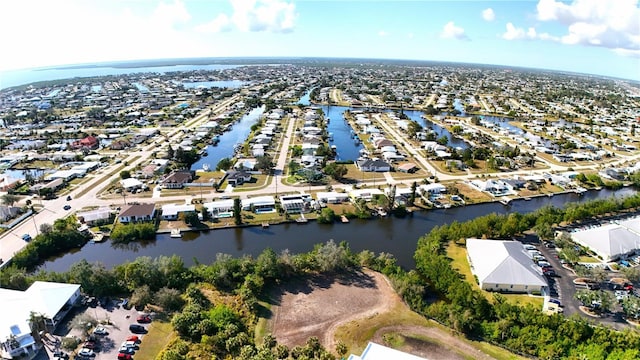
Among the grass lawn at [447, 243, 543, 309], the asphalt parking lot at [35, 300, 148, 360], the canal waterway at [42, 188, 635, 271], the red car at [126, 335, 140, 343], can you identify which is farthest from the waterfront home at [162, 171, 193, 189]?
the grass lawn at [447, 243, 543, 309]

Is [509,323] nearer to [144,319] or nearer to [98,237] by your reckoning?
[144,319]

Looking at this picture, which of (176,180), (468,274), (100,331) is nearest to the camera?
(100,331)

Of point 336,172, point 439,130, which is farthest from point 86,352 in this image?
point 439,130

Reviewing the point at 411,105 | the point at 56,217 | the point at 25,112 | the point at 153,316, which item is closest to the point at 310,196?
the point at 153,316

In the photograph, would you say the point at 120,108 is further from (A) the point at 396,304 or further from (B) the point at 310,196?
(A) the point at 396,304

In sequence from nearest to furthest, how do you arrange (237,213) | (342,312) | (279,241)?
1. (342,312)
2. (279,241)
3. (237,213)

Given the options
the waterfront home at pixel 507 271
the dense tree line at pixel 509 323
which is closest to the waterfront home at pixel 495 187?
the waterfront home at pixel 507 271

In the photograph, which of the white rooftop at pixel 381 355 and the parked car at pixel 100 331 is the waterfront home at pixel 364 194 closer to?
→ the white rooftop at pixel 381 355
